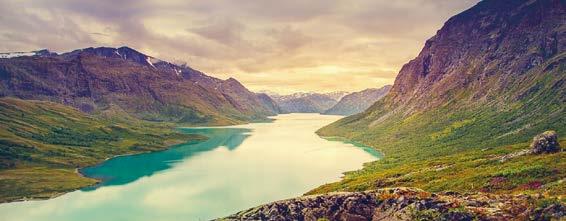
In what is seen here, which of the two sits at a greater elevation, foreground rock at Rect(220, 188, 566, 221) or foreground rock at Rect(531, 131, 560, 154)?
foreground rock at Rect(531, 131, 560, 154)

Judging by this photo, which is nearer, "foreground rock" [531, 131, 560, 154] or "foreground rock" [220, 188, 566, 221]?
"foreground rock" [220, 188, 566, 221]

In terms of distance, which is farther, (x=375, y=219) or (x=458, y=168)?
(x=458, y=168)

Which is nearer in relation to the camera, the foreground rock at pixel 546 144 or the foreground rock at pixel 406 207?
the foreground rock at pixel 406 207

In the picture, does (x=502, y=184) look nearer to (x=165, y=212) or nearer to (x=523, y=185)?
(x=523, y=185)

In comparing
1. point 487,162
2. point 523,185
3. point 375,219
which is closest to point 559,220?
point 375,219
